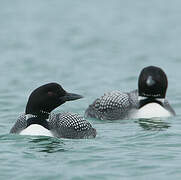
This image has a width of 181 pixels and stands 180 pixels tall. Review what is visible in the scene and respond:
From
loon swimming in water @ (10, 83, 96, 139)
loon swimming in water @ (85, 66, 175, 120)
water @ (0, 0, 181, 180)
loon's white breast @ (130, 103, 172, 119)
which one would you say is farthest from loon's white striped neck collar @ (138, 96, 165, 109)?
loon swimming in water @ (10, 83, 96, 139)

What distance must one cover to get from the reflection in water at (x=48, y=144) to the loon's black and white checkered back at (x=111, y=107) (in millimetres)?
2194

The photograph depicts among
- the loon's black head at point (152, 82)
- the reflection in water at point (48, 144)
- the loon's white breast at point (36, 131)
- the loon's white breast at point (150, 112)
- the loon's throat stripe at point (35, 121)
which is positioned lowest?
the reflection in water at point (48, 144)

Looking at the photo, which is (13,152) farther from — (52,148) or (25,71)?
(25,71)

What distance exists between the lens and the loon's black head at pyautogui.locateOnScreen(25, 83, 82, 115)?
11070mm

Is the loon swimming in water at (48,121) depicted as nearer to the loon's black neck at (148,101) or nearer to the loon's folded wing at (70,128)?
the loon's folded wing at (70,128)

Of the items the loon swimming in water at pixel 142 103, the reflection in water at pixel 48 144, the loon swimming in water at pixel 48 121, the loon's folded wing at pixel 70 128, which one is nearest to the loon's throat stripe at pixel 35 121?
the loon swimming in water at pixel 48 121

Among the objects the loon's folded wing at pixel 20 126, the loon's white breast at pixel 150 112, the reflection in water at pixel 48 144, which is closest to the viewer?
the reflection in water at pixel 48 144

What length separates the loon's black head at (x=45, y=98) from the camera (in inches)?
436

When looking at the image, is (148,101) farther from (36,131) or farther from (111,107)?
(36,131)

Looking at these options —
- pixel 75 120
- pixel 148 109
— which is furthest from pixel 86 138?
pixel 148 109

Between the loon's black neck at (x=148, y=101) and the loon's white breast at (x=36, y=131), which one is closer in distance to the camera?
the loon's white breast at (x=36, y=131)

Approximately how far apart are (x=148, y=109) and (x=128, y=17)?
11.6 meters

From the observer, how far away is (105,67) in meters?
18.0

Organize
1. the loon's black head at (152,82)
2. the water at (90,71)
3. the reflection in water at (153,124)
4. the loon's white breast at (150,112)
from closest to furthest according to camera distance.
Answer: the water at (90,71), the reflection in water at (153,124), the loon's white breast at (150,112), the loon's black head at (152,82)
